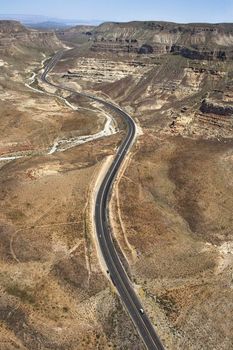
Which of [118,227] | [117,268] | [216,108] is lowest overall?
[117,268]

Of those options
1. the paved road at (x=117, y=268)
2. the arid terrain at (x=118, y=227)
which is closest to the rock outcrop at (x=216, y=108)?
the arid terrain at (x=118, y=227)

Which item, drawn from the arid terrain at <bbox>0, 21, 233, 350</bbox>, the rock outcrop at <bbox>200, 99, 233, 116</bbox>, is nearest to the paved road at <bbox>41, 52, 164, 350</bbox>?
the arid terrain at <bbox>0, 21, 233, 350</bbox>

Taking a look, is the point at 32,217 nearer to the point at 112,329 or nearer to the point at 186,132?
the point at 112,329

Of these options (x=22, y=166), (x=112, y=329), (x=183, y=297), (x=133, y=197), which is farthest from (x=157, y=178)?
(x=112, y=329)

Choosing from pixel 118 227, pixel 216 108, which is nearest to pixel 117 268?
pixel 118 227

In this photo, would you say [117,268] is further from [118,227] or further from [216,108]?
[216,108]

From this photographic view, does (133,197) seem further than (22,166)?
No

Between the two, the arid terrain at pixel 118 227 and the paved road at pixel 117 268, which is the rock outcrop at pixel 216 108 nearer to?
the arid terrain at pixel 118 227

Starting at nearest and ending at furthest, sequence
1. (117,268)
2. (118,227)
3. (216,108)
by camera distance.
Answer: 1. (117,268)
2. (118,227)
3. (216,108)

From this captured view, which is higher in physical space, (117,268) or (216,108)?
(216,108)
